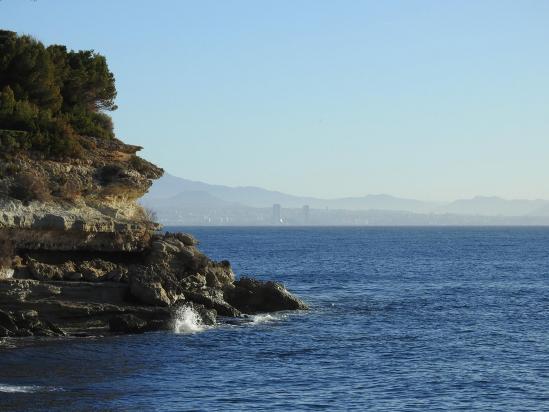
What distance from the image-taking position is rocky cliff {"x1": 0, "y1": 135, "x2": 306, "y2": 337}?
4609cm

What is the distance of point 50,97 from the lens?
59.2 m

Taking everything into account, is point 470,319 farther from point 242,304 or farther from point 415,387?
point 415,387

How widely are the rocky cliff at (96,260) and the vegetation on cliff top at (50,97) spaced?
4.00ft

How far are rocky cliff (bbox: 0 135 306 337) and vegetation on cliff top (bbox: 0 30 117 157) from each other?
1.22 m

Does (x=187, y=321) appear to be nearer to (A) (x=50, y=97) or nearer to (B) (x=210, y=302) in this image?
(B) (x=210, y=302)

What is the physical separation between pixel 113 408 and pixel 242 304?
2592 cm

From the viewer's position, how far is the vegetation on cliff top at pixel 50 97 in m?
54.1

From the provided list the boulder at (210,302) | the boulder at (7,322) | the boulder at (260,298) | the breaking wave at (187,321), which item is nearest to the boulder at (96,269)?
the boulder at (210,302)

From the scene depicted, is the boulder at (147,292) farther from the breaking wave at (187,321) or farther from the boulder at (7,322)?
the boulder at (7,322)

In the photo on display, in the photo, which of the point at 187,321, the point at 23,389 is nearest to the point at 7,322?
the point at 187,321

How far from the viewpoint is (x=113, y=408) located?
1192 inches

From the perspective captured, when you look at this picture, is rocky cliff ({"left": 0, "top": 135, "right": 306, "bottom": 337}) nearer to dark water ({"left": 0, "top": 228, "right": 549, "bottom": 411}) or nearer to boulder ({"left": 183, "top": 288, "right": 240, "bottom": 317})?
boulder ({"left": 183, "top": 288, "right": 240, "bottom": 317})

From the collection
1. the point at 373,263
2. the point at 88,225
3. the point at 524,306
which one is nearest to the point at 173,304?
the point at 88,225

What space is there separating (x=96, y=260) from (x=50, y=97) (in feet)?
42.8
